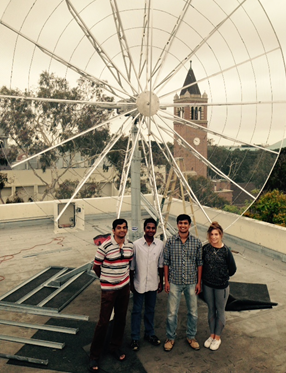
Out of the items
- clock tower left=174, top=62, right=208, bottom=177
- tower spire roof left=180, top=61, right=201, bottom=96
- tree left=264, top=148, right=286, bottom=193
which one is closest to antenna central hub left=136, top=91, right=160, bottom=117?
clock tower left=174, top=62, right=208, bottom=177

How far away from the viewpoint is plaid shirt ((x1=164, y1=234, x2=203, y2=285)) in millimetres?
4316

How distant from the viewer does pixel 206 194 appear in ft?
22.2

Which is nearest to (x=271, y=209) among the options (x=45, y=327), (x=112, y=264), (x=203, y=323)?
(x=203, y=323)

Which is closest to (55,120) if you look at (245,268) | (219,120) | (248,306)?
(219,120)

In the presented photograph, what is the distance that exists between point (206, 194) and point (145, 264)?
109 inches

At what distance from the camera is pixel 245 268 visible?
780 cm

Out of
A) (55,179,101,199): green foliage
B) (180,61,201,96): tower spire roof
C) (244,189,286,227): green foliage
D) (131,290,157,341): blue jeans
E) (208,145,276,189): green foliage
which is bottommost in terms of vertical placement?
(131,290,157,341): blue jeans

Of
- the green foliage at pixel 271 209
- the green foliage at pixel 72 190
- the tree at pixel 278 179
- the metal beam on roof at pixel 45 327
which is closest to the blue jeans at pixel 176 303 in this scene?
the metal beam on roof at pixel 45 327

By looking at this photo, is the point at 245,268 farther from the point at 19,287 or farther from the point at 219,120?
the point at 19,287

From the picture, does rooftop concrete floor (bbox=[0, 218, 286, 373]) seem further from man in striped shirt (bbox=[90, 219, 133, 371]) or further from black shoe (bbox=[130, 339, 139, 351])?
man in striped shirt (bbox=[90, 219, 133, 371])

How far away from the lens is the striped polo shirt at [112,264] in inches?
162

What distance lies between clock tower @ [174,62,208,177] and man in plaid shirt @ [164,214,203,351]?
212 centimetres

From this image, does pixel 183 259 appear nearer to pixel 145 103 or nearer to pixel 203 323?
pixel 203 323

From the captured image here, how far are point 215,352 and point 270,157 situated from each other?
3556 millimetres
